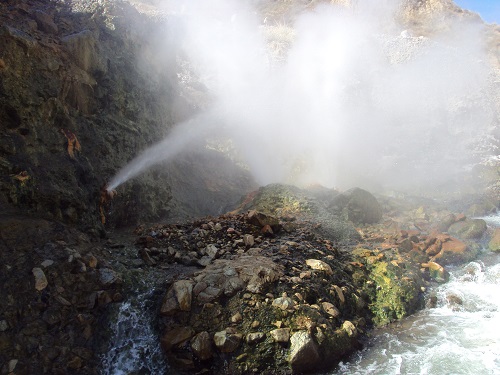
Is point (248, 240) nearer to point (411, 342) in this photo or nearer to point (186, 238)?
point (186, 238)

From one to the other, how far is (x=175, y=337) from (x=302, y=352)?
132 cm

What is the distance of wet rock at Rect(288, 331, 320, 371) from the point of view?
3.80m

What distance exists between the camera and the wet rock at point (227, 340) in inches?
149

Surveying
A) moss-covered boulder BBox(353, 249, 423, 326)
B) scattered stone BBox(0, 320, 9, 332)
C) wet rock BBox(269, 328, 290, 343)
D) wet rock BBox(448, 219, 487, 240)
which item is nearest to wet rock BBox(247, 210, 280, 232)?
moss-covered boulder BBox(353, 249, 423, 326)

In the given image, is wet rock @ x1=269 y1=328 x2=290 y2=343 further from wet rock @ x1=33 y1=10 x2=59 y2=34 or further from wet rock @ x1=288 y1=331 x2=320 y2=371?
wet rock @ x1=33 y1=10 x2=59 y2=34

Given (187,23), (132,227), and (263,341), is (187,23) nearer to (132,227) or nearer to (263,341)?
(132,227)

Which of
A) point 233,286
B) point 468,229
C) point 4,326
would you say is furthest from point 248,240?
point 468,229

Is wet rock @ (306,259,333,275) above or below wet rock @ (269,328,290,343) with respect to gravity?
above

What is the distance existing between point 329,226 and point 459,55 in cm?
1723

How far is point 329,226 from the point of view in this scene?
7688mm

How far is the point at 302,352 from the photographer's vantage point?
383 cm

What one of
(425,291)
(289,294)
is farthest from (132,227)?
(425,291)

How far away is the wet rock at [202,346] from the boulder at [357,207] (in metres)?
5.64

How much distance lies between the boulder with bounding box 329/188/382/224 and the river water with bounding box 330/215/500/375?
289 centimetres
